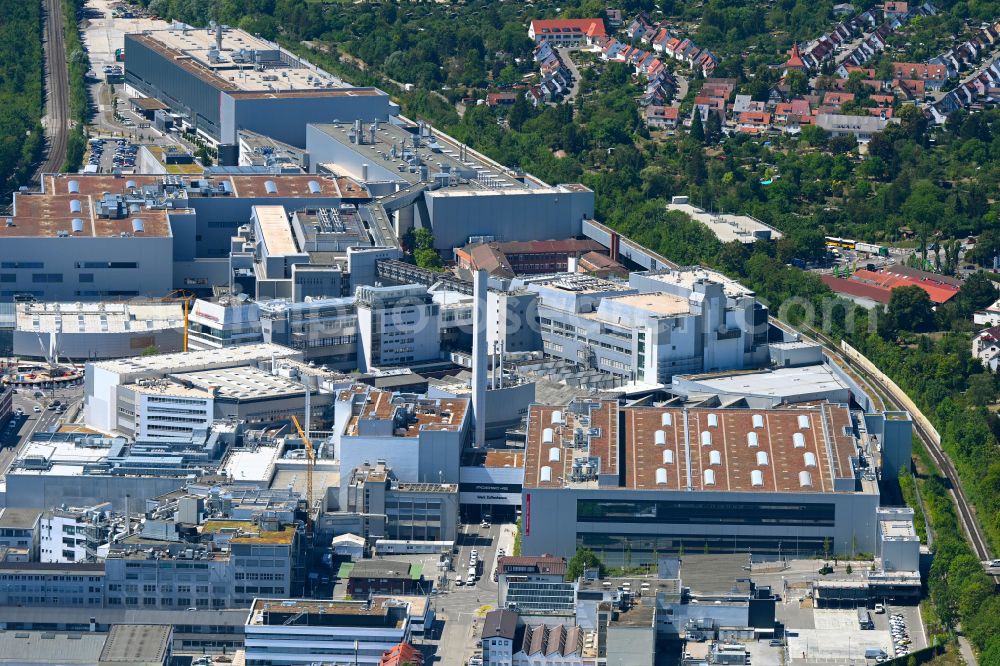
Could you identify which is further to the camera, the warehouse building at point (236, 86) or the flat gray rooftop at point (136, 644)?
the warehouse building at point (236, 86)

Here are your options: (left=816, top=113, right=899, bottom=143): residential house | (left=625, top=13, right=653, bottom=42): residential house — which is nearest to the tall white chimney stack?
(left=816, top=113, right=899, bottom=143): residential house

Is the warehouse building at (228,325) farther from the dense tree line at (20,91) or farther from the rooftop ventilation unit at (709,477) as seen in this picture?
the dense tree line at (20,91)

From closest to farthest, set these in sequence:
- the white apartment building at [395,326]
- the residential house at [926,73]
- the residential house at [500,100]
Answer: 1. the white apartment building at [395,326]
2. the residential house at [500,100]
3. the residential house at [926,73]

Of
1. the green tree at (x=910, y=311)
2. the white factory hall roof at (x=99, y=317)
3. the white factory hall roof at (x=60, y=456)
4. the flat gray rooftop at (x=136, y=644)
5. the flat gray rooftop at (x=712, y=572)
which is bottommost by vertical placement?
the white factory hall roof at (x=99, y=317)

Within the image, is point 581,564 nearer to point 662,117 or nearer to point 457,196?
point 457,196

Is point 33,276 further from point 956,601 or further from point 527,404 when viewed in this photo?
point 956,601

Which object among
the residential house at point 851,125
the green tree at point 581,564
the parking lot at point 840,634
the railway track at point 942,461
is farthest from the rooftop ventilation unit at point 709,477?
the residential house at point 851,125

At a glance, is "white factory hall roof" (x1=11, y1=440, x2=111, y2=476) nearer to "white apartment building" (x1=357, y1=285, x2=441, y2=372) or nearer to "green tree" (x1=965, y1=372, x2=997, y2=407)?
"white apartment building" (x1=357, y1=285, x2=441, y2=372)

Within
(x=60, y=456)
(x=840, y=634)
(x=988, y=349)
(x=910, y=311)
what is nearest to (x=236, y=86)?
(x=910, y=311)
